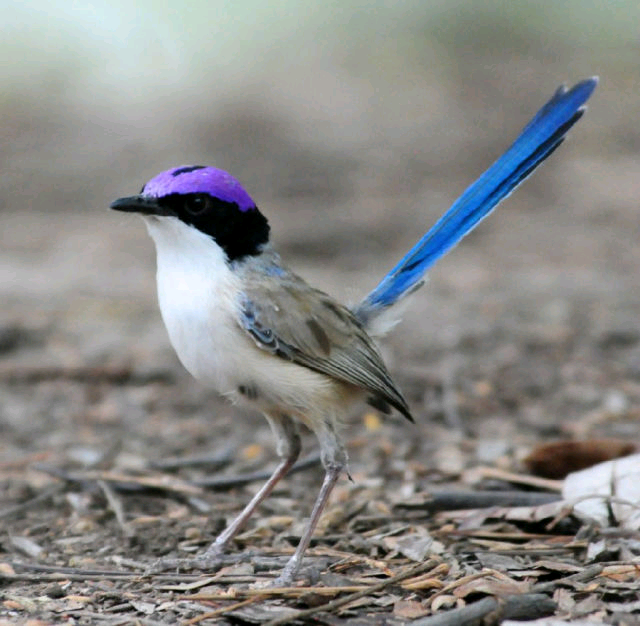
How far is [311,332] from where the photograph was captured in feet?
15.6

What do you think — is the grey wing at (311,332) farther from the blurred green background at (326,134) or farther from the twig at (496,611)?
the twig at (496,611)

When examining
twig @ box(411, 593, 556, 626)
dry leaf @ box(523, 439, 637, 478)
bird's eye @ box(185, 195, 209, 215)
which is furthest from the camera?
dry leaf @ box(523, 439, 637, 478)

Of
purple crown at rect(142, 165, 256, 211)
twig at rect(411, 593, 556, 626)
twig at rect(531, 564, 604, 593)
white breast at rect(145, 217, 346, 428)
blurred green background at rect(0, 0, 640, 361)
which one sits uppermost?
blurred green background at rect(0, 0, 640, 361)

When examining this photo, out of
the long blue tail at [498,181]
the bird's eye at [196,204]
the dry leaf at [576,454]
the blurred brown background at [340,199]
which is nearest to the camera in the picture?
the bird's eye at [196,204]

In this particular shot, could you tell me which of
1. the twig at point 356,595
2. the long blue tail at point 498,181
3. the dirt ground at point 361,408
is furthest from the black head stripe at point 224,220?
the twig at point 356,595

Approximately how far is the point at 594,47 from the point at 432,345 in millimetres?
9691

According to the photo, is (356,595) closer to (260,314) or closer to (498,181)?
(260,314)

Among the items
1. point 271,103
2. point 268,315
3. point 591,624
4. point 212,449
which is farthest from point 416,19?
point 591,624

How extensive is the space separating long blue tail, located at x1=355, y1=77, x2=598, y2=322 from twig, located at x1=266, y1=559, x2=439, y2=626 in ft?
4.76

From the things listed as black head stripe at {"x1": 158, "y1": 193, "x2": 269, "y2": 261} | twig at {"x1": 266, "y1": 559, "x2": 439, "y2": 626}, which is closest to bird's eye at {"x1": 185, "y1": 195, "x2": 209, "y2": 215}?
black head stripe at {"x1": 158, "y1": 193, "x2": 269, "y2": 261}

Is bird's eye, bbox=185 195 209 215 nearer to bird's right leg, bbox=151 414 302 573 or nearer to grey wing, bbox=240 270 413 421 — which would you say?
grey wing, bbox=240 270 413 421

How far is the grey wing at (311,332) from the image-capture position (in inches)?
181

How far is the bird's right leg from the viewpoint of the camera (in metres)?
4.56

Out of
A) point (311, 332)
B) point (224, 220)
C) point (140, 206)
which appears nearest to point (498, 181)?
point (311, 332)
